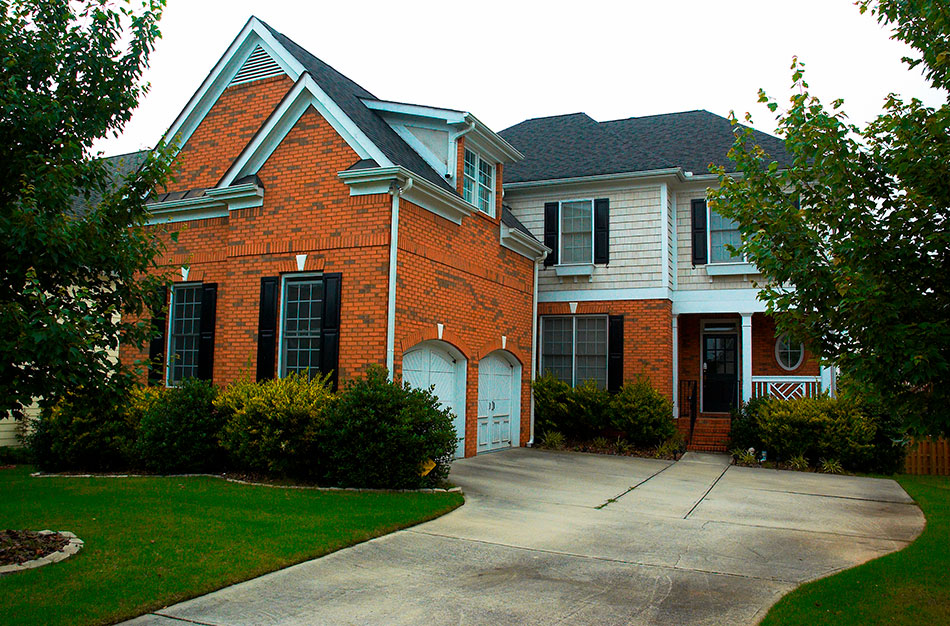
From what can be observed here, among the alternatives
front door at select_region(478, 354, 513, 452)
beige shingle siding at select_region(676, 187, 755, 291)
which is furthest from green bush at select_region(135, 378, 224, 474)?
beige shingle siding at select_region(676, 187, 755, 291)

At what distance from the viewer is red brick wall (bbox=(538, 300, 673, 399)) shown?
1844 centimetres

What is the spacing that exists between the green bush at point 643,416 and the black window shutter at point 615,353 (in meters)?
0.98

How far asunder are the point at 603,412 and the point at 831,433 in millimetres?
4975

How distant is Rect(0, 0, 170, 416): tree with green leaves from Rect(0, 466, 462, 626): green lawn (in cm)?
164

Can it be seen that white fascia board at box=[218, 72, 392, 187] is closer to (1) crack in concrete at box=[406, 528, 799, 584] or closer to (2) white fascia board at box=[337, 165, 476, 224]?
(2) white fascia board at box=[337, 165, 476, 224]

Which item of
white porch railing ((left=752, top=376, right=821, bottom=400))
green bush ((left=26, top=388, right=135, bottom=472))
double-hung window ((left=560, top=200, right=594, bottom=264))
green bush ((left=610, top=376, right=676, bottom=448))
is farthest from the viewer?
double-hung window ((left=560, top=200, right=594, bottom=264))

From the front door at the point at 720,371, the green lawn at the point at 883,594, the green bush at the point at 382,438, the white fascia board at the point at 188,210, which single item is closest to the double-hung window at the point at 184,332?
the white fascia board at the point at 188,210

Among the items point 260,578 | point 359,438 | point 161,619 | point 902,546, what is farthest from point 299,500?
point 902,546

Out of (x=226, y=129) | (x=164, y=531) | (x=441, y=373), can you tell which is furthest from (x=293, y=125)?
(x=164, y=531)

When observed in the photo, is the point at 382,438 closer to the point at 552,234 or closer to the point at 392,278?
the point at 392,278

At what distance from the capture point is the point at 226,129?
16047 millimetres

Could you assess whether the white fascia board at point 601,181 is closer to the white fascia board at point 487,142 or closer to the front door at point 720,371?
the white fascia board at point 487,142

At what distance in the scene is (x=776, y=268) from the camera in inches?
247

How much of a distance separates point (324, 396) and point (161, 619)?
20.1 feet
